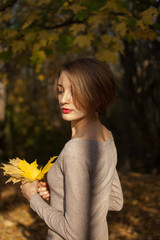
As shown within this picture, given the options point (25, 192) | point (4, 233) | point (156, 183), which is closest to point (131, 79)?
point (156, 183)

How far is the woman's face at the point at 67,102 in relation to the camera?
1.40 metres

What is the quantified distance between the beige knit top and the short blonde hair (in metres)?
0.19

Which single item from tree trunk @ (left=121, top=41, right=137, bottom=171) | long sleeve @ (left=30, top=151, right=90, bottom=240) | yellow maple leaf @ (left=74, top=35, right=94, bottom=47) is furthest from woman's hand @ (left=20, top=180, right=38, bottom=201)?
tree trunk @ (left=121, top=41, right=137, bottom=171)

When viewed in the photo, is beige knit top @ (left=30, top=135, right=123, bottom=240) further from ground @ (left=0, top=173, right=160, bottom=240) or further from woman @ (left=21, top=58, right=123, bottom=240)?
ground @ (left=0, top=173, right=160, bottom=240)

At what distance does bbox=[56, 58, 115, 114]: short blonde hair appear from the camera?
4.39ft

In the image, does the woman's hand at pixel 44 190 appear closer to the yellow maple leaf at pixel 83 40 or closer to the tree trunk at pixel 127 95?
the yellow maple leaf at pixel 83 40

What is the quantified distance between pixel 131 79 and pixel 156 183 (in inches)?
105

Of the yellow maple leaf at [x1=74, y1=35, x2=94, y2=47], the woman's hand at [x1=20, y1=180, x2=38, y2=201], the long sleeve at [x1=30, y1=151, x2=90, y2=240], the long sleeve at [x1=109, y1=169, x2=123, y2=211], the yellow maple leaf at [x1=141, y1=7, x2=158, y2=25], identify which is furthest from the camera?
the yellow maple leaf at [x1=74, y1=35, x2=94, y2=47]

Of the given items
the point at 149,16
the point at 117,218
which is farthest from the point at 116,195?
the point at 117,218

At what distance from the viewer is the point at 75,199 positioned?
48.7 inches

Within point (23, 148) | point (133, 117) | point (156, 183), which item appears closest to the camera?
point (156, 183)

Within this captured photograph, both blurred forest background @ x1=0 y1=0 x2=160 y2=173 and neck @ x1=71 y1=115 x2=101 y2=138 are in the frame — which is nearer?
neck @ x1=71 y1=115 x2=101 y2=138

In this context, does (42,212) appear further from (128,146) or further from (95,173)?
(128,146)

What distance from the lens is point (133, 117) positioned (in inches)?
318
